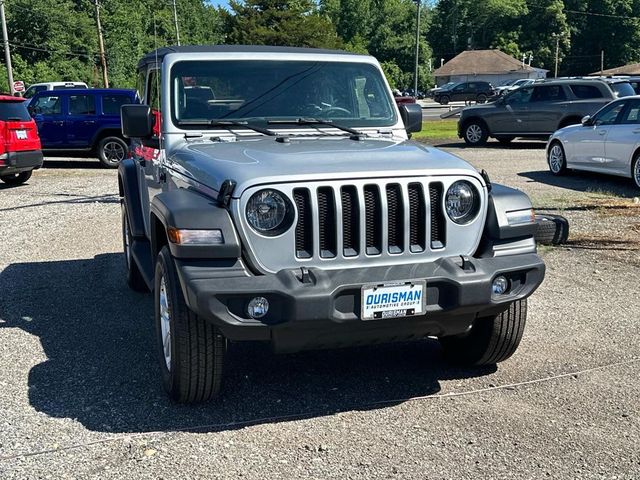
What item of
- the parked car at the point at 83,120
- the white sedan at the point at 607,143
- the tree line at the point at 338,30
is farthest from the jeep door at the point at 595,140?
the tree line at the point at 338,30

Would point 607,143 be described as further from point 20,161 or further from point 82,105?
point 82,105

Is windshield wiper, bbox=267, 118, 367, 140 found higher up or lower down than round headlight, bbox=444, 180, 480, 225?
higher up

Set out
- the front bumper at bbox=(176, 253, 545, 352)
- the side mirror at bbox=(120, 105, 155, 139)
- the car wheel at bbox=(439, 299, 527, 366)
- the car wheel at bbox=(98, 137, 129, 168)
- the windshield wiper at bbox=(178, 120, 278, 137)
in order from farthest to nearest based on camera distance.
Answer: the car wheel at bbox=(98, 137, 129, 168) → the windshield wiper at bbox=(178, 120, 278, 137) → the side mirror at bbox=(120, 105, 155, 139) → the car wheel at bbox=(439, 299, 527, 366) → the front bumper at bbox=(176, 253, 545, 352)

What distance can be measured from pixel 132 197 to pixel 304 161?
284 centimetres

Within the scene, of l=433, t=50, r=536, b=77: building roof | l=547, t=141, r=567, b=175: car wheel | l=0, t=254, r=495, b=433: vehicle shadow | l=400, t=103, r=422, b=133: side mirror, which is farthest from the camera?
l=433, t=50, r=536, b=77: building roof

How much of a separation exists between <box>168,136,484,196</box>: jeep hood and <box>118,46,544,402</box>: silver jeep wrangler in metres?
0.01

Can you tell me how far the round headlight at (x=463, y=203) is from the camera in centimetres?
425

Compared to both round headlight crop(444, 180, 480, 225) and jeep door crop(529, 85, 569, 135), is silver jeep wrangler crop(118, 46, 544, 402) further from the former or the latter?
jeep door crop(529, 85, 569, 135)

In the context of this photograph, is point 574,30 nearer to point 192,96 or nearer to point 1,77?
point 1,77

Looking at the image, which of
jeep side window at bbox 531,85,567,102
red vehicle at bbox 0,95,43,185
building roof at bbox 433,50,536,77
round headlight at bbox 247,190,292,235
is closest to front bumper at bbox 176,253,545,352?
round headlight at bbox 247,190,292,235

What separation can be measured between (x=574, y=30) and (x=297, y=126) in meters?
110

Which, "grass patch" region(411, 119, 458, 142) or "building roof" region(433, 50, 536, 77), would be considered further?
"building roof" region(433, 50, 536, 77)

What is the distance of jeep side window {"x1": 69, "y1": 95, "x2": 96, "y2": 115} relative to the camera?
18.0 m

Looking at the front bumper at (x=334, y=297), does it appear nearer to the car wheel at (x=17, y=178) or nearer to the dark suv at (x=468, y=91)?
the car wheel at (x=17, y=178)
